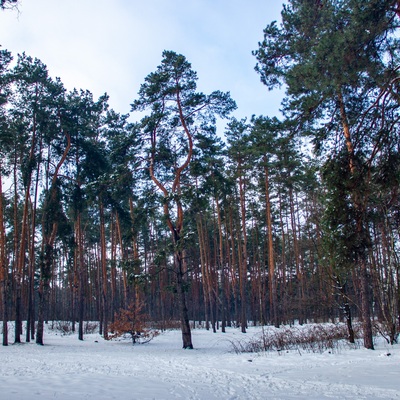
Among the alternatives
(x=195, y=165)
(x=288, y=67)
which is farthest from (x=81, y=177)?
(x=288, y=67)

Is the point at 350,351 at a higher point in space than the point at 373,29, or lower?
lower

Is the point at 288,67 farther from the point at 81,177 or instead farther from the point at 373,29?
the point at 81,177

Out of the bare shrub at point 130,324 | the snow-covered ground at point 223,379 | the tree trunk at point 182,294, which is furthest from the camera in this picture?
the bare shrub at point 130,324

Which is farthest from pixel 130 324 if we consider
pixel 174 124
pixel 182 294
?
pixel 174 124

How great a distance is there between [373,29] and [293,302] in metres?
24.7

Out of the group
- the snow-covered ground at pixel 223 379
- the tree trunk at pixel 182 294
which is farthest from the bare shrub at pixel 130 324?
the snow-covered ground at pixel 223 379

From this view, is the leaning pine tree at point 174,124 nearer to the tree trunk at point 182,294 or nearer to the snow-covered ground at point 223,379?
the tree trunk at point 182,294

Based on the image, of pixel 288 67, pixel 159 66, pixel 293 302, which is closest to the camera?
pixel 288 67

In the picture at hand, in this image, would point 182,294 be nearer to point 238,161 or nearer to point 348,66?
point 348,66

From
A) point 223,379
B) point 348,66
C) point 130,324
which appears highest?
point 348,66

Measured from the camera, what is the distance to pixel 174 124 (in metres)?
16.4

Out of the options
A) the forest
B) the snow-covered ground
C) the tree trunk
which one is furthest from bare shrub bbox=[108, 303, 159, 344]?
the snow-covered ground

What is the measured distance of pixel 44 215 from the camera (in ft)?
56.4

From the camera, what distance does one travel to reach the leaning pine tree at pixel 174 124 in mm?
15516
